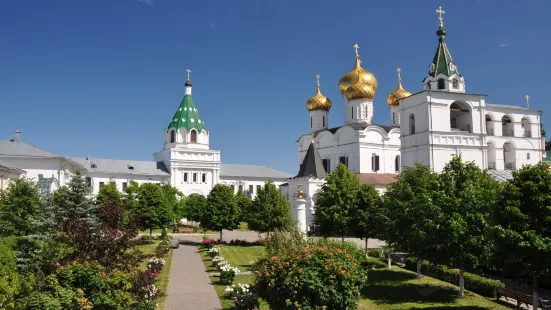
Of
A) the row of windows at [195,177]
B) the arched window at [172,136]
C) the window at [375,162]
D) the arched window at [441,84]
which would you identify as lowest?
the row of windows at [195,177]

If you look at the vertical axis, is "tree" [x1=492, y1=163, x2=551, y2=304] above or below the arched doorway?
below

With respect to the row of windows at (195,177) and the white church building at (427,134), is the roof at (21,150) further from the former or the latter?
the row of windows at (195,177)

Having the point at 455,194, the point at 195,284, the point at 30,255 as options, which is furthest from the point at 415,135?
the point at 30,255

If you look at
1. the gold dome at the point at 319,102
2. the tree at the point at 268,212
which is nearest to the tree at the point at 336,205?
the tree at the point at 268,212

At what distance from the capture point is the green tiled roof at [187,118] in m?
64.9

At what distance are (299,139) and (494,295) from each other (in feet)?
148

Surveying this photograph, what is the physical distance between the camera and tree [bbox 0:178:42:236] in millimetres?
19067

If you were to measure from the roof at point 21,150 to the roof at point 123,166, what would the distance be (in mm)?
24078

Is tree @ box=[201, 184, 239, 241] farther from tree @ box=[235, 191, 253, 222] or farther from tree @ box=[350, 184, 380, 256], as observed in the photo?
tree @ box=[350, 184, 380, 256]

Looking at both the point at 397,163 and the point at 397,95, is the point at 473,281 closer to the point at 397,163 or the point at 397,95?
the point at 397,163

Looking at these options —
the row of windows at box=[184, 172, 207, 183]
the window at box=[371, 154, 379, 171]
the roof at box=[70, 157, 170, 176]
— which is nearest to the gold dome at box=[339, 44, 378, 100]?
the window at box=[371, 154, 379, 171]

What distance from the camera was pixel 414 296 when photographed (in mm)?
17734

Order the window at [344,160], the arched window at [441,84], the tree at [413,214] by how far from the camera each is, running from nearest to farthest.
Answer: the tree at [413,214] < the arched window at [441,84] < the window at [344,160]

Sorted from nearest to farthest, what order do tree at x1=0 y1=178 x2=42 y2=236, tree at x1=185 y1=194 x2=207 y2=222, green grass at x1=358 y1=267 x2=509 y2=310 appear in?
green grass at x1=358 y1=267 x2=509 y2=310 < tree at x1=0 y1=178 x2=42 y2=236 < tree at x1=185 y1=194 x2=207 y2=222
